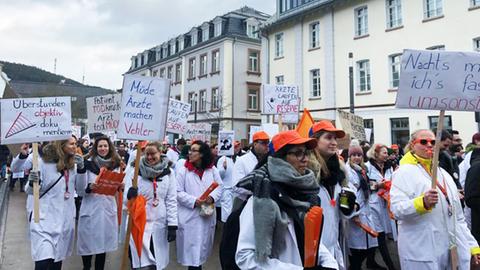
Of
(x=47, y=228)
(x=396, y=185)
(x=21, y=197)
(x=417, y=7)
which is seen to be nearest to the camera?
(x=396, y=185)

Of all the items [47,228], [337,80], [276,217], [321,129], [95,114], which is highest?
[337,80]

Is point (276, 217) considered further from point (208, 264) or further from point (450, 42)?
point (450, 42)

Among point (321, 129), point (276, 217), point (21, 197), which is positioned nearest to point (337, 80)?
point (21, 197)

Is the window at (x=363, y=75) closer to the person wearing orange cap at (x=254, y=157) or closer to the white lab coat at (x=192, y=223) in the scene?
the person wearing orange cap at (x=254, y=157)

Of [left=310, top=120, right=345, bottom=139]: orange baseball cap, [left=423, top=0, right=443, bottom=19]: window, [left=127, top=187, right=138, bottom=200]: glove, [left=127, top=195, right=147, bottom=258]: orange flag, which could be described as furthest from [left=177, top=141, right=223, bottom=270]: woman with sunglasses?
[left=423, top=0, right=443, bottom=19]: window

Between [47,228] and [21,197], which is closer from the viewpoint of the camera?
[47,228]

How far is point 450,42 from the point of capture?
63.4ft

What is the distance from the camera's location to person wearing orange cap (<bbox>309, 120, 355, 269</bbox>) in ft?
12.6

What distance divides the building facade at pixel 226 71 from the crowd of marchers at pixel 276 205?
96.4ft

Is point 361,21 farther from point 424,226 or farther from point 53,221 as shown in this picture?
point 53,221

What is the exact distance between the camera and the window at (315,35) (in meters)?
26.2

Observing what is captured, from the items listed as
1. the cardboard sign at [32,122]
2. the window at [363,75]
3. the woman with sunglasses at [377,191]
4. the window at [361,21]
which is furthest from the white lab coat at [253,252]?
the window at [361,21]

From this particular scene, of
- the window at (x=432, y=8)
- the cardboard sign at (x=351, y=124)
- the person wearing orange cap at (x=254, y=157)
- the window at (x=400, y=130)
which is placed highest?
the window at (x=432, y=8)

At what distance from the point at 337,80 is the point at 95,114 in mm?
18769
